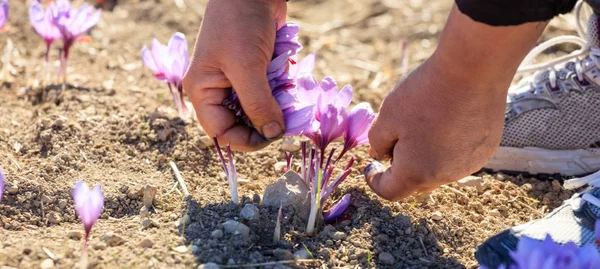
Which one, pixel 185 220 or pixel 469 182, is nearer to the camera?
pixel 185 220

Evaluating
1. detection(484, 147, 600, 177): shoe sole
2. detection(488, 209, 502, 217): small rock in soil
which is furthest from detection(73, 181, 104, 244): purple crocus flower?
detection(484, 147, 600, 177): shoe sole

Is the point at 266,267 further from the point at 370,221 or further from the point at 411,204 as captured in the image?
the point at 411,204

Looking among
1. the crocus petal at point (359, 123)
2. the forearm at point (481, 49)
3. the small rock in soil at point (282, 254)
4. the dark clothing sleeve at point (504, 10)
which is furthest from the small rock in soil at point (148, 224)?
the dark clothing sleeve at point (504, 10)

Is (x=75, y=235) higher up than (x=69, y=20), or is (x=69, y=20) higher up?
(x=69, y=20)

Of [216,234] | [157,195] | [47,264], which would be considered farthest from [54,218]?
[216,234]

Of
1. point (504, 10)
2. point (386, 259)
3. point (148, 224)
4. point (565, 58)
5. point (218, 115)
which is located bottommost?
point (386, 259)

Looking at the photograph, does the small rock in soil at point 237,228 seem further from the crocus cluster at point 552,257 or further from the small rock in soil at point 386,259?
the crocus cluster at point 552,257

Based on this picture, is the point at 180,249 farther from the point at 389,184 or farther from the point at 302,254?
the point at 389,184
